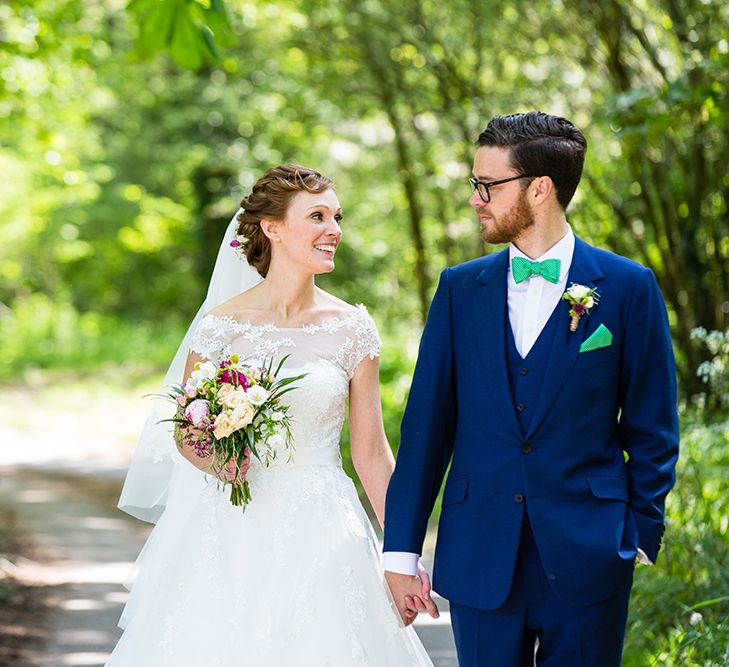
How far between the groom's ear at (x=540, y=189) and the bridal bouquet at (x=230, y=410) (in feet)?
3.40

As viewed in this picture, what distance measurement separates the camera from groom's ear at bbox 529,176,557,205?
3213mm

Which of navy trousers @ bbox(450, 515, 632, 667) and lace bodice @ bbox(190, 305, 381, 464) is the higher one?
lace bodice @ bbox(190, 305, 381, 464)

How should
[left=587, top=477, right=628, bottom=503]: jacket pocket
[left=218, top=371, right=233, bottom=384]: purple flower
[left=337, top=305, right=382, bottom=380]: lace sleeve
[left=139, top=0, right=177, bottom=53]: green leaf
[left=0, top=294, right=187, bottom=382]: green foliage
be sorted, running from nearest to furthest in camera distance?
[left=587, top=477, right=628, bottom=503]: jacket pocket < [left=218, top=371, right=233, bottom=384]: purple flower < [left=337, top=305, right=382, bottom=380]: lace sleeve < [left=139, top=0, right=177, bottom=53]: green leaf < [left=0, top=294, right=187, bottom=382]: green foliage

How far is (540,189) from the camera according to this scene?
3221mm

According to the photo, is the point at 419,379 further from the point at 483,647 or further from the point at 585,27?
the point at 585,27

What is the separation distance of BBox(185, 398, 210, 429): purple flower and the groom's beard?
3.48 feet

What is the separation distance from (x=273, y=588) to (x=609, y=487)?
54.9 inches

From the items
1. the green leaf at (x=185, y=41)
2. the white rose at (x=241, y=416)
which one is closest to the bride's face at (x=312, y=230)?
the white rose at (x=241, y=416)

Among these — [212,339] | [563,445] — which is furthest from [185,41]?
[563,445]

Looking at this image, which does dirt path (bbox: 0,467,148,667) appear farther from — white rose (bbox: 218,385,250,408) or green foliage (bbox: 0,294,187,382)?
green foliage (bbox: 0,294,187,382)

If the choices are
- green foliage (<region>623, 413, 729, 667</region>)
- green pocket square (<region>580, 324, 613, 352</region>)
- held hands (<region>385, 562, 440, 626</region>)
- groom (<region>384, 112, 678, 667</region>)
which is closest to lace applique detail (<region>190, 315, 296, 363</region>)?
groom (<region>384, 112, 678, 667</region>)

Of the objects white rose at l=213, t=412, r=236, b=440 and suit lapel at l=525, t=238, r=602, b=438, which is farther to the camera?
white rose at l=213, t=412, r=236, b=440

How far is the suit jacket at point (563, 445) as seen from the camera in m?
3.09

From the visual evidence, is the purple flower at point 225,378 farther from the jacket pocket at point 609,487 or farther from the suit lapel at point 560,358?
the jacket pocket at point 609,487
